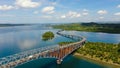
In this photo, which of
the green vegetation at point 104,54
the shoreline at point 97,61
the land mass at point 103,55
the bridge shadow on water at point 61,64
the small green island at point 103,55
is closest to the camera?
the bridge shadow on water at point 61,64

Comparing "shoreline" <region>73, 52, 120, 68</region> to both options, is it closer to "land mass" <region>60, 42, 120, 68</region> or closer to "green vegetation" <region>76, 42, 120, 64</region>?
"land mass" <region>60, 42, 120, 68</region>

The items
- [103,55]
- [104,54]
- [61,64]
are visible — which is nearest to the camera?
[61,64]

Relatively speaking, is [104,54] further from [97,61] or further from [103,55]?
[97,61]

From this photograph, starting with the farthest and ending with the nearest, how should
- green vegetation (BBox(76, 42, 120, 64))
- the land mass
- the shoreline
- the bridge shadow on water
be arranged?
green vegetation (BBox(76, 42, 120, 64)), the land mass, the shoreline, the bridge shadow on water

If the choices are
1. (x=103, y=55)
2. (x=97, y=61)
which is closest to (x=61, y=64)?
(x=97, y=61)

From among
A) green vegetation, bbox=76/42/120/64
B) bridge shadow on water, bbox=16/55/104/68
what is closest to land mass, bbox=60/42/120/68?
green vegetation, bbox=76/42/120/64

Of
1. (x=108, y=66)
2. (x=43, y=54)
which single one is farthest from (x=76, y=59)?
(x=43, y=54)

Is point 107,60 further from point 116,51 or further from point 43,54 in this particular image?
point 43,54

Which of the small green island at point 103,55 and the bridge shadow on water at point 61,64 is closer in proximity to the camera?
the bridge shadow on water at point 61,64

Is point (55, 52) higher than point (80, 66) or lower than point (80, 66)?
higher

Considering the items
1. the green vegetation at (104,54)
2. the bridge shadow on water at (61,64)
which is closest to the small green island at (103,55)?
the green vegetation at (104,54)

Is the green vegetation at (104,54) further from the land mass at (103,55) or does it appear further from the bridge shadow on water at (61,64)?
the bridge shadow on water at (61,64)
